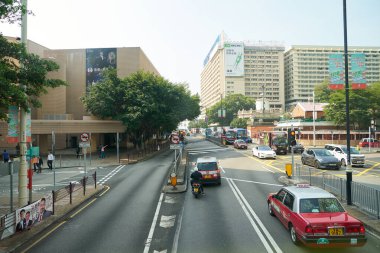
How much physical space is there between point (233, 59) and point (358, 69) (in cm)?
15462

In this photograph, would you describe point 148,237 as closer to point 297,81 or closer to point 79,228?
point 79,228

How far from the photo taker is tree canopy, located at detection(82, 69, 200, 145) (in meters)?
37.6

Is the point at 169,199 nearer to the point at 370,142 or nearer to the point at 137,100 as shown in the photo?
the point at 137,100

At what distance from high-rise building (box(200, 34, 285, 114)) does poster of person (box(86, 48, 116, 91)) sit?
11467cm

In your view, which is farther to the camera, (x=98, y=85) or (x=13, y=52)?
(x=98, y=85)

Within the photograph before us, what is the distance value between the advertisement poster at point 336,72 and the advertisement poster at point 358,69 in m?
0.53

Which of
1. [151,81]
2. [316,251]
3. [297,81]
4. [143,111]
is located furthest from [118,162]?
[297,81]

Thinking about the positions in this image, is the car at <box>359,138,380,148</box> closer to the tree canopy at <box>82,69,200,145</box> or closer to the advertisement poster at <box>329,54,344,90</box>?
the tree canopy at <box>82,69,200,145</box>

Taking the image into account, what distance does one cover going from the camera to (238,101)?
425ft

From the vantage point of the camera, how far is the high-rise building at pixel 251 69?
16450 cm

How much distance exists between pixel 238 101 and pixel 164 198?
116050 millimetres

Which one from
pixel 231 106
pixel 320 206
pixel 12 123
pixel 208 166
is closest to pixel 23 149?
pixel 12 123

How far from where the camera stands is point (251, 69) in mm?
171125

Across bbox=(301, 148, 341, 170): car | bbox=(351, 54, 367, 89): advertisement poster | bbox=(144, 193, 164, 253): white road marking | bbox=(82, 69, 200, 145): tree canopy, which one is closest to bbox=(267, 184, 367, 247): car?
bbox=(144, 193, 164, 253): white road marking
